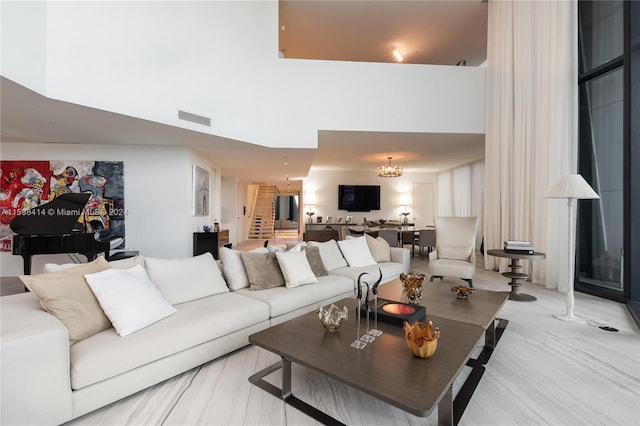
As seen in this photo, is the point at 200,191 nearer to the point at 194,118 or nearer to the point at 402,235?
the point at 194,118

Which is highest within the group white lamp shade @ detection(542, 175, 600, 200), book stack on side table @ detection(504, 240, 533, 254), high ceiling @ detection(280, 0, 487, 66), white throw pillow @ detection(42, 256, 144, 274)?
high ceiling @ detection(280, 0, 487, 66)

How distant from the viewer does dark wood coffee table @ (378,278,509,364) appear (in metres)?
2.46

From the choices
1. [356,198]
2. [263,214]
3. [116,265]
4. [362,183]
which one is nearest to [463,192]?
[362,183]

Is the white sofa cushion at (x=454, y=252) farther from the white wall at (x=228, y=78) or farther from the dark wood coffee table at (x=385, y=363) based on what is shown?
the dark wood coffee table at (x=385, y=363)

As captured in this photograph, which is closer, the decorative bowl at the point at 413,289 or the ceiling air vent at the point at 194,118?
the decorative bowl at the point at 413,289

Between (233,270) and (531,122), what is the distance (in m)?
5.18

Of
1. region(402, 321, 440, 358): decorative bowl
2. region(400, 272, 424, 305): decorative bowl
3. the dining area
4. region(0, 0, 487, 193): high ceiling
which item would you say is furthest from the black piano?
the dining area

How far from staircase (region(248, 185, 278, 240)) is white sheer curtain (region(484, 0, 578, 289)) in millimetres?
9749

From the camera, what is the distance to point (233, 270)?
3131 millimetres

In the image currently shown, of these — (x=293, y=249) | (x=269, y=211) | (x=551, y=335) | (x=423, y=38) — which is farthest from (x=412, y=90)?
(x=269, y=211)

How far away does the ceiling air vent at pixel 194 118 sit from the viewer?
4.33m

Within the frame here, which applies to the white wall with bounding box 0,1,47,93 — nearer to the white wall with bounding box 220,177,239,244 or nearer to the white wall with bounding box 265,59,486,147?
the white wall with bounding box 265,59,486,147

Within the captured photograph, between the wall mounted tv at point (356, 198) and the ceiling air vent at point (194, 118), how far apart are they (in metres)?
6.39

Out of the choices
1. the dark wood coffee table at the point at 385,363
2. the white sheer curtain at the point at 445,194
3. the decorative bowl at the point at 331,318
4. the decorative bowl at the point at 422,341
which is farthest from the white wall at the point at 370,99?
the white sheer curtain at the point at 445,194
